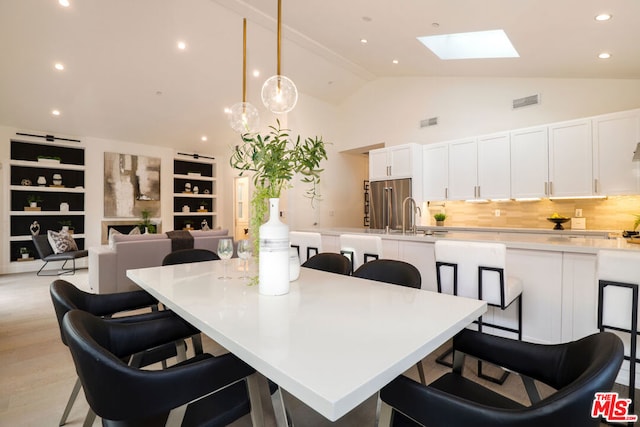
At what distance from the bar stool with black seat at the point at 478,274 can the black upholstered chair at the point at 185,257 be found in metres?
2.00

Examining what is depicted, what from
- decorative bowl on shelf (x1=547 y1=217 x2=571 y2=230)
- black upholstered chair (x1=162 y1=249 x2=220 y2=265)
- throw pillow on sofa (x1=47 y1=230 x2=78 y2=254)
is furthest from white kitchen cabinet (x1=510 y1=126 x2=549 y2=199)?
throw pillow on sofa (x1=47 y1=230 x2=78 y2=254)

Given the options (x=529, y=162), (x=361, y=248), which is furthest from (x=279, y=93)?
(x=529, y=162)

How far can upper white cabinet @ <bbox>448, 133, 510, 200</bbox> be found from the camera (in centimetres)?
464

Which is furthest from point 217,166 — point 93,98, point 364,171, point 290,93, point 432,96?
point 290,93

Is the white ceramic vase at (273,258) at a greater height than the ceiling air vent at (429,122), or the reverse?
the ceiling air vent at (429,122)

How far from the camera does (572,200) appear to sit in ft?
14.4

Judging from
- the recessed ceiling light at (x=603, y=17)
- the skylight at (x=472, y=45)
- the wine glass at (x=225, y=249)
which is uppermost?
the skylight at (x=472, y=45)

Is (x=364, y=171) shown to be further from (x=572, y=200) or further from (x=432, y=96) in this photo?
(x=572, y=200)

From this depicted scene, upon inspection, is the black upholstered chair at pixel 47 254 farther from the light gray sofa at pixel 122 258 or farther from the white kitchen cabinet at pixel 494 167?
the white kitchen cabinet at pixel 494 167

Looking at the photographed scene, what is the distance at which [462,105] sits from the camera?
5.36 metres

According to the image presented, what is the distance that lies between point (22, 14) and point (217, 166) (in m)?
5.50

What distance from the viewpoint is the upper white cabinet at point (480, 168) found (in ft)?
15.2

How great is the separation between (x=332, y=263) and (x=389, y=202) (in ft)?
12.2

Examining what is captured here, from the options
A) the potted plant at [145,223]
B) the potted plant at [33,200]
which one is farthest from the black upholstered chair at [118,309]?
the potted plant at [33,200]
